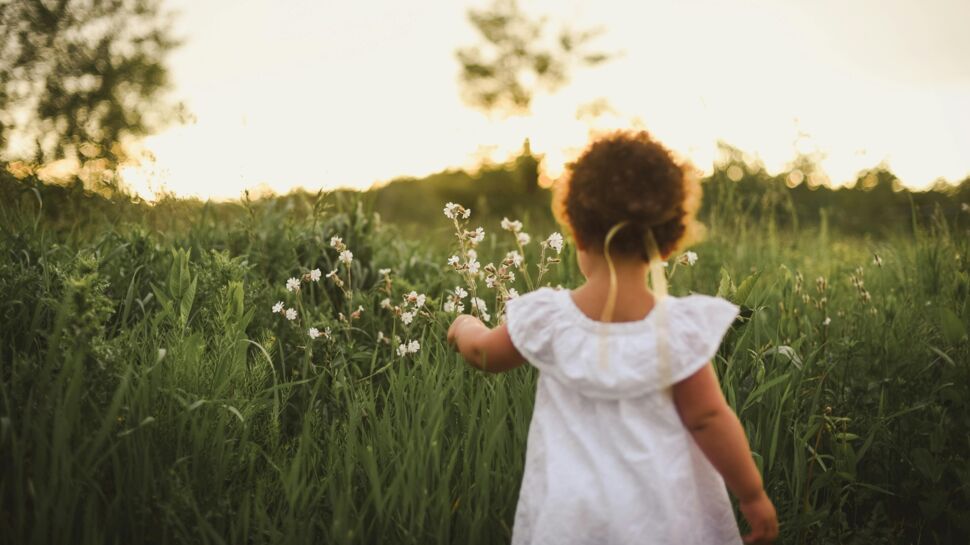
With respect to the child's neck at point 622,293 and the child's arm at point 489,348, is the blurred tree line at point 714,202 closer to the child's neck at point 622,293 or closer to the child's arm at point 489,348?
the child's arm at point 489,348

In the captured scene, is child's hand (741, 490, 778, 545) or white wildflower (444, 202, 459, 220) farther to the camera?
white wildflower (444, 202, 459, 220)

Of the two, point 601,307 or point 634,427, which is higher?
point 601,307

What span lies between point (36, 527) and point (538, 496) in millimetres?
1316

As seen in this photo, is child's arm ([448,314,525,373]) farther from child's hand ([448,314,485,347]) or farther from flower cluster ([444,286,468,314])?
flower cluster ([444,286,468,314])

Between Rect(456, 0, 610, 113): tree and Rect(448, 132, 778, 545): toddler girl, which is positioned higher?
Rect(456, 0, 610, 113): tree

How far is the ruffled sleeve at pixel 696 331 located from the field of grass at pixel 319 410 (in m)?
0.80

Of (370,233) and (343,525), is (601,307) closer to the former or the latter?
(343,525)

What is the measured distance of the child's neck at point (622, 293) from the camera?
165 cm

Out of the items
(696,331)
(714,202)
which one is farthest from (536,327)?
(714,202)

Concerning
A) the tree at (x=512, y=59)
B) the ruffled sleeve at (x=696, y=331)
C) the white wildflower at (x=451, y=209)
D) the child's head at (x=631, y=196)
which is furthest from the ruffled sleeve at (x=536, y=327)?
the tree at (x=512, y=59)

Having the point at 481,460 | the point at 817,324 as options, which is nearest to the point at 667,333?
the point at 481,460

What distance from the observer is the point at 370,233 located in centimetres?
474

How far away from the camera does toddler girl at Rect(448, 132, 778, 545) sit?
1.59 metres

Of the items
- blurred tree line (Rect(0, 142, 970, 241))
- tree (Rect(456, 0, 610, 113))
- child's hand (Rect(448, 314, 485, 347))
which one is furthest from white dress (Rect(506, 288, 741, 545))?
tree (Rect(456, 0, 610, 113))
